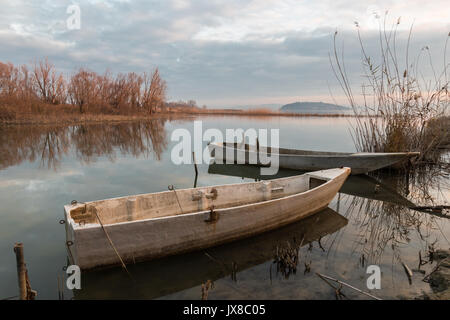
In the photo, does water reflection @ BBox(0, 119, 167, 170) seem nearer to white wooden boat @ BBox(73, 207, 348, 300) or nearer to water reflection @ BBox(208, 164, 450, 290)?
water reflection @ BBox(208, 164, 450, 290)

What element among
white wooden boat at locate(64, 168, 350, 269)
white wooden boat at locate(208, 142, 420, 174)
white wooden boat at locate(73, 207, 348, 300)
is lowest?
white wooden boat at locate(73, 207, 348, 300)

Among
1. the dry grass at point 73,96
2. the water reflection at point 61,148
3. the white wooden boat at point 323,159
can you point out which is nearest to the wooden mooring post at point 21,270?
the white wooden boat at point 323,159

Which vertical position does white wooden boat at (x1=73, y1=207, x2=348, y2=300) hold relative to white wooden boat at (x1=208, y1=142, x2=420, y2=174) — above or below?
below

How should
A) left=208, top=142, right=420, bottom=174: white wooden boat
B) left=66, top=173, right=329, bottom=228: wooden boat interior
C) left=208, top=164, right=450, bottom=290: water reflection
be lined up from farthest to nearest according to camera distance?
left=208, top=142, right=420, bottom=174: white wooden boat, left=208, top=164, right=450, bottom=290: water reflection, left=66, top=173, right=329, bottom=228: wooden boat interior

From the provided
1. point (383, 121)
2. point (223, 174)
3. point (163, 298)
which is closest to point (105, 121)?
point (223, 174)

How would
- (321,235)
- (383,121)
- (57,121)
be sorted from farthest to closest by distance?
(57,121), (383,121), (321,235)

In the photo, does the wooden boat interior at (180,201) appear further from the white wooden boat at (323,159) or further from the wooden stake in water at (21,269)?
the white wooden boat at (323,159)

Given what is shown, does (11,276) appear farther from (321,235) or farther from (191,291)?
(321,235)

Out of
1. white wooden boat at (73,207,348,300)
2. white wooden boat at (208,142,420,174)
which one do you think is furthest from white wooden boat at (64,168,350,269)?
white wooden boat at (208,142,420,174)

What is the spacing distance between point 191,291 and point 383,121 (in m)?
9.05

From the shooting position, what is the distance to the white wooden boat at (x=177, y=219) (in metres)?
3.77

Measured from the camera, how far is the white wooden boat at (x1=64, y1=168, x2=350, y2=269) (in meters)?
3.77
